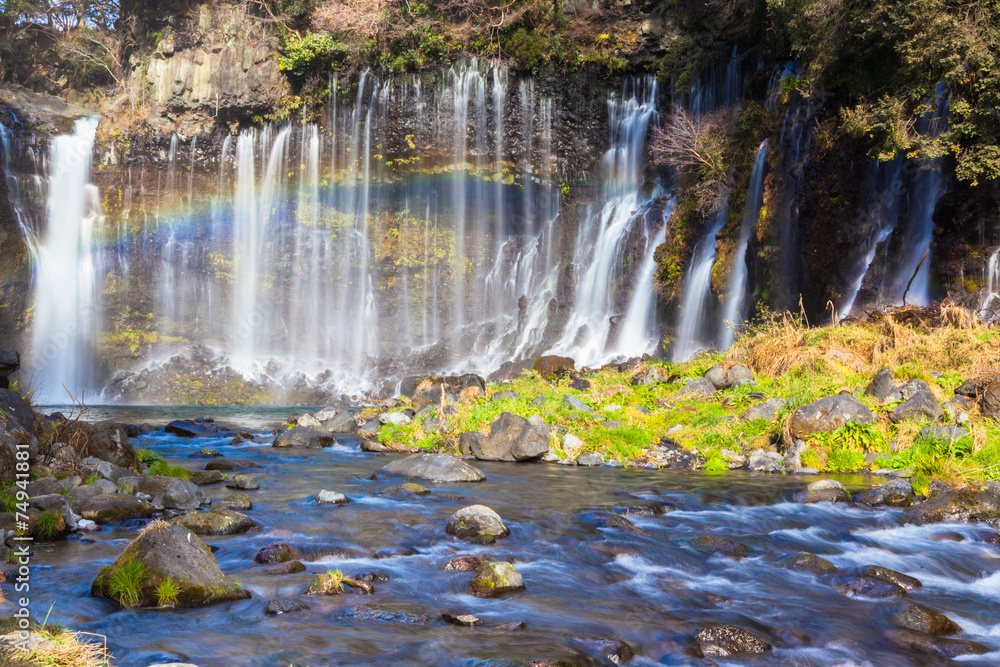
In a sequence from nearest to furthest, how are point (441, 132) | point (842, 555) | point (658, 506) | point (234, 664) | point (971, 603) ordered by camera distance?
point (234, 664), point (971, 603), point (842, 555), point (658, 506), point (441, 132)

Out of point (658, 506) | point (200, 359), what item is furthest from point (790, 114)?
point (200, 359)

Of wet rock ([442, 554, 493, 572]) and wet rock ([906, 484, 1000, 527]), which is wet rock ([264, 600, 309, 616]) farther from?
wet rock ([906, 484, 1000, 527])

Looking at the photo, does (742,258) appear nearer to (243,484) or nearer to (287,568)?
(243,484)

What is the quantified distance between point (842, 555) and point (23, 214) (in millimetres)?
35309

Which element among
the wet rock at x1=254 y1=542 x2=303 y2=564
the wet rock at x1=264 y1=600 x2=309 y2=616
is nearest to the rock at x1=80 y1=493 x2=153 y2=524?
the wet rock at x1=254 y1=542 x2=303 y2=564

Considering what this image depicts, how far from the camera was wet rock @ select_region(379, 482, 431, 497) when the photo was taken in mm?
8551

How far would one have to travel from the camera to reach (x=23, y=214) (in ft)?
101

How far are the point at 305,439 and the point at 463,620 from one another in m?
10.1

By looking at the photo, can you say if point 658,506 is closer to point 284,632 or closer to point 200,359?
point 284,632

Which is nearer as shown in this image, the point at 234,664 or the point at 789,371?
the point at 234,664

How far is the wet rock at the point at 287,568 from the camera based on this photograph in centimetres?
545

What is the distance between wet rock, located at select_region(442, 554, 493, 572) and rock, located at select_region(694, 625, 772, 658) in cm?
186

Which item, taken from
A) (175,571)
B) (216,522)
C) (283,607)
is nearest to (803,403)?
(216,522)

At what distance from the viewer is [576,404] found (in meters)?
12.7
